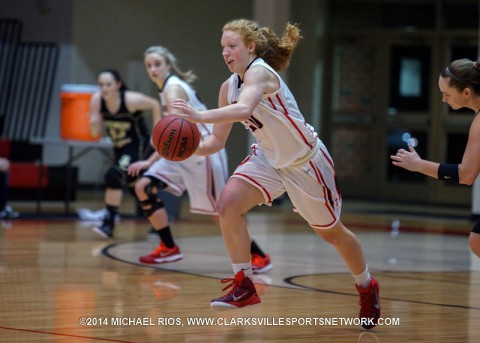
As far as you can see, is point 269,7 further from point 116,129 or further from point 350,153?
point 116,129

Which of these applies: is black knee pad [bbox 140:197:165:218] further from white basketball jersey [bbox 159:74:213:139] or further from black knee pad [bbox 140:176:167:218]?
white basketball jersey [bbox 159:74:213:139]

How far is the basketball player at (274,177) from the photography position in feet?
16.4

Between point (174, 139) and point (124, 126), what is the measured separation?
4050 mm

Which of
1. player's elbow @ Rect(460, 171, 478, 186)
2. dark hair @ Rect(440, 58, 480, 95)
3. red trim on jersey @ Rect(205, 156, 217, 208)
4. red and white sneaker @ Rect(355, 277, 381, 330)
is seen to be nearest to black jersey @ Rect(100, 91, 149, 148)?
red trim on jersey @ Rect(205, 156, 217, 208)

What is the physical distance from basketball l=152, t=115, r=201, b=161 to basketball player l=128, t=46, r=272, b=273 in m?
2.33

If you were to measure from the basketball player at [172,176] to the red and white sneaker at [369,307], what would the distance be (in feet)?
7.47

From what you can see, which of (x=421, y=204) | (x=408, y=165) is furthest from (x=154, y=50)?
(x=421, y=204)

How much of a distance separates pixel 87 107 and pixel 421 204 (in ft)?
19.9

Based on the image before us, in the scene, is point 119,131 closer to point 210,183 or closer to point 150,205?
point 150,205

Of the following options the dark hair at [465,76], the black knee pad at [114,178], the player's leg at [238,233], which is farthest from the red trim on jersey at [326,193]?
the black knee pad at [114,178]

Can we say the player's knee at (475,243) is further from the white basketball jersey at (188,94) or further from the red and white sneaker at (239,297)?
the white basketball jersey at (188,94)

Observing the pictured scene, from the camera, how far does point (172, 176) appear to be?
7.65 meters

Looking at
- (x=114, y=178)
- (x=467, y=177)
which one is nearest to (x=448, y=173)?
(x=467, y=177)

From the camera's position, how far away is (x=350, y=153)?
650 inches
